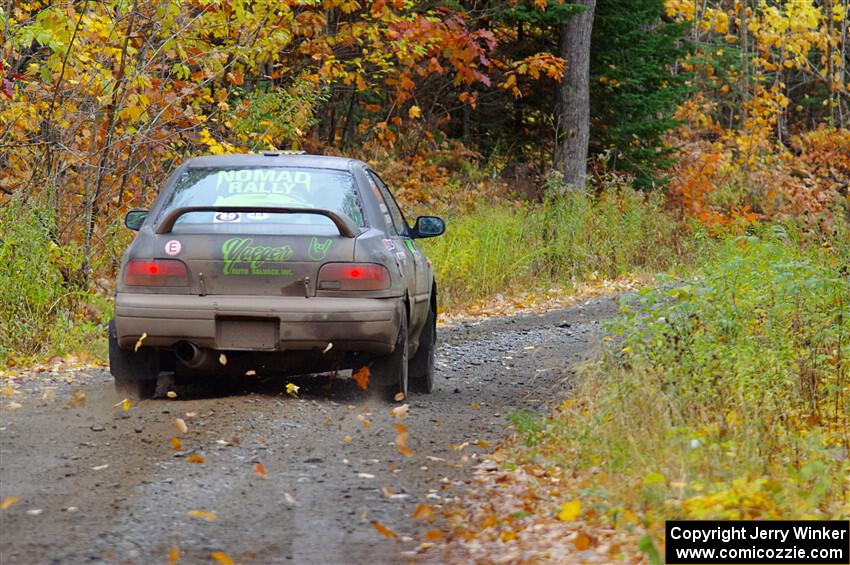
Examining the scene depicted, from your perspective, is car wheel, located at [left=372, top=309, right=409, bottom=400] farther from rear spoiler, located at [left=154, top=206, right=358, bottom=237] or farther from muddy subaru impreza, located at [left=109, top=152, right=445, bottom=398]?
rear spoiler, located at [left=154, top=206, right=358, bottom=237]

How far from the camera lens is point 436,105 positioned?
2480cm

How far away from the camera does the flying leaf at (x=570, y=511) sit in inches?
209

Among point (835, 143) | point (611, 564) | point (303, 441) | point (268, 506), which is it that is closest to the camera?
point (611, 564)

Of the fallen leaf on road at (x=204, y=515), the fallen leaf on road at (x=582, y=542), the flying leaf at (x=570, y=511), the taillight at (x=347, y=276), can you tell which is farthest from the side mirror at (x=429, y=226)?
the fallen leaf on road at (x=582, y=542)

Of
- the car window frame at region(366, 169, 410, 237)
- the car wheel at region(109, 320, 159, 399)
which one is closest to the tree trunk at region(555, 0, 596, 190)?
the car window frame at region(366, 169, 410, 237)

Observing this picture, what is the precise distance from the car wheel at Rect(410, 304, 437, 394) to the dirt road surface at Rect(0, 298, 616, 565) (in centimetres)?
18

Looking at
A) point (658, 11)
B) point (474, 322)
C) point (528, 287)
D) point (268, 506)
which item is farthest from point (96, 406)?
point (658, 11)

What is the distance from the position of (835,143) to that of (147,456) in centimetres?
2788

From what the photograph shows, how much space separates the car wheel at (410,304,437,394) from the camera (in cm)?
962

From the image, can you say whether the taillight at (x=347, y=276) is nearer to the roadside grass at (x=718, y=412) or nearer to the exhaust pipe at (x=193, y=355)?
the exhaust pipe at (x=193, y=355)

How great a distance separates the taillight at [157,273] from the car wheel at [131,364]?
45 cm

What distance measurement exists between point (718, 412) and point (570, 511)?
2010 millimetres

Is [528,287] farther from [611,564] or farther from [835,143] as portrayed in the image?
[835,143]

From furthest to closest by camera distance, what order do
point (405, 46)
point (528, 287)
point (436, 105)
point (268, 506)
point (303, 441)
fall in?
point (436, 105) → point (405, 46) → point (528, 287) → point (303, 441) → point (268, 506)
